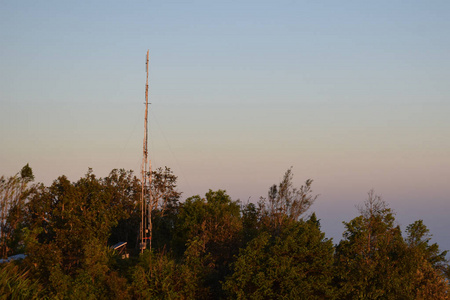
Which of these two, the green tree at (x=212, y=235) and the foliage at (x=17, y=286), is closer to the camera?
the foliage at (x=17, y=286)

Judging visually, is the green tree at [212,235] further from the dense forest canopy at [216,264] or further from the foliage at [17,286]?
the foliage at [17,286]

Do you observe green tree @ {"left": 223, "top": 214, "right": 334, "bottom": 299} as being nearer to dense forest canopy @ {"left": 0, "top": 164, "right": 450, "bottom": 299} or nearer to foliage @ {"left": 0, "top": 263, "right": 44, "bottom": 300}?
dense forest canopy @ {"left": 0, "top": 164, "right": 450, "bottom": 299}

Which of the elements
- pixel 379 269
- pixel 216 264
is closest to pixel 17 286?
pixel 216 264

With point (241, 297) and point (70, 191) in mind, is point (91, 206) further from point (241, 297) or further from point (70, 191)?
point (241, 297)

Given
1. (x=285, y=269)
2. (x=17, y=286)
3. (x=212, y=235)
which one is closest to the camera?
(x=17, y=286)

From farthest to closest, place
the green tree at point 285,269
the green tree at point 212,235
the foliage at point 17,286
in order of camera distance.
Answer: the green tree at point 212,235 → the green tree at point 285,269 → the foliage at point 17,286

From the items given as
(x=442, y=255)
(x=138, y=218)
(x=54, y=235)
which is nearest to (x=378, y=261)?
(x=442, y=255)

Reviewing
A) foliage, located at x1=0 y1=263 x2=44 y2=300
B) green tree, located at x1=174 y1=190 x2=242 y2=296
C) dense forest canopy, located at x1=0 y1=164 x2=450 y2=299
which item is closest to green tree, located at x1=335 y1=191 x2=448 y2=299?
dense forest canopy, located at x1=0 y1=164 x2=450 y2=299

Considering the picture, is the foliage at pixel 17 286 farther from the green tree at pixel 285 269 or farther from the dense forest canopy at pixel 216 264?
the green tree at pixel 285 269

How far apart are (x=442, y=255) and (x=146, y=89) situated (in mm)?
28539

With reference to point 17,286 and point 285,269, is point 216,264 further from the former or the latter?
point 17,286

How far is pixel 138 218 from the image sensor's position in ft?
187

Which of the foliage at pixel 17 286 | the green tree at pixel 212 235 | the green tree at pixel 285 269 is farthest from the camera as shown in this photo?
the green tree at pixel 212 235

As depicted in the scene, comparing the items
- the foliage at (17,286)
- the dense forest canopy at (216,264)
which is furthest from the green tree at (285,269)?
the foliage at (17,286)
